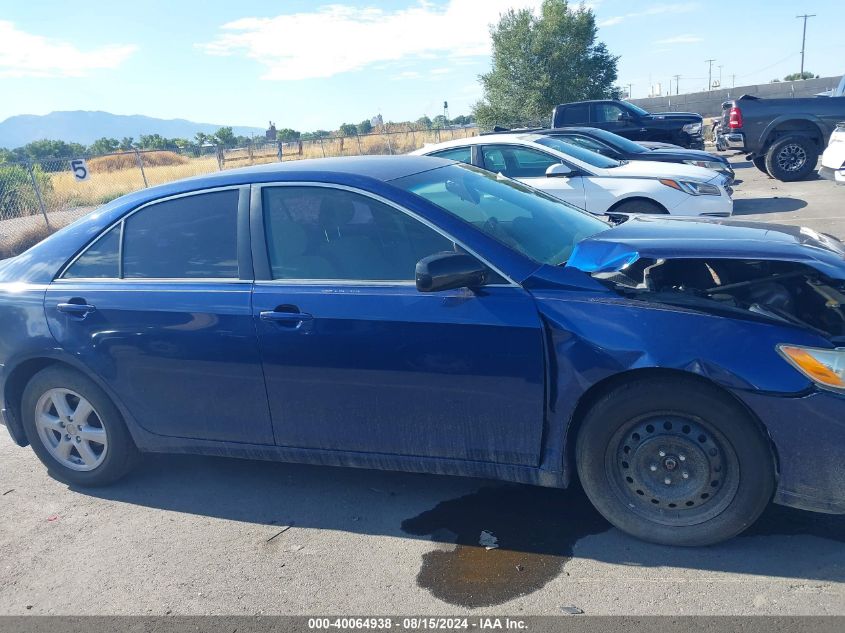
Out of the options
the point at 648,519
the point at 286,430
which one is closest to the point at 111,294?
the point at 286,430

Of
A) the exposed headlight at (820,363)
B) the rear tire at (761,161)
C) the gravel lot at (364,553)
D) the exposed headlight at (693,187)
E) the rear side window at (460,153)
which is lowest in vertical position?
the gravel lot at (364,553)

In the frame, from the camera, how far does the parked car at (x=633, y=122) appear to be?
59.5ft

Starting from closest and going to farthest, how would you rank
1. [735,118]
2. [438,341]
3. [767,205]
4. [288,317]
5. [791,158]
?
1. [438,341]
2. [288,317]
3. [767,205]
4. [735,118]
5. [791,158]

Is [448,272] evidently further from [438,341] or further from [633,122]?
[633,122]

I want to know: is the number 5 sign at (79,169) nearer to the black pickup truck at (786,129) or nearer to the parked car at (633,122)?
the parked car at (633,122)

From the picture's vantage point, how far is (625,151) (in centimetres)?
1212

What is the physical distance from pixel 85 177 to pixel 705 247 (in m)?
15.4

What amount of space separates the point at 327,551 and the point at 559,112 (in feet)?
56.2

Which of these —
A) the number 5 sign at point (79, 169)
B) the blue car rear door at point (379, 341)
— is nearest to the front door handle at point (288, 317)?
the blue car rear door at point (379, 341)

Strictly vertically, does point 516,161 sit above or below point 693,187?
above

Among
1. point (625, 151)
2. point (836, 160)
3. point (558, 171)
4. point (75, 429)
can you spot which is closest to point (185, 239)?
point (75, 429)

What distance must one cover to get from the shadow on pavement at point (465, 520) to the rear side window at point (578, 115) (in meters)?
16.0

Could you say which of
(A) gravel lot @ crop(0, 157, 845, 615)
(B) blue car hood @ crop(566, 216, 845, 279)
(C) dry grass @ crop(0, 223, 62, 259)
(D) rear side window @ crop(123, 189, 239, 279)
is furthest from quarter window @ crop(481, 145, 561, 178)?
(C) dry grass @ crop(0, 223, 62, 259)

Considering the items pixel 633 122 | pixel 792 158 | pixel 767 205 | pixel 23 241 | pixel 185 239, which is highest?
pixel 185 239
